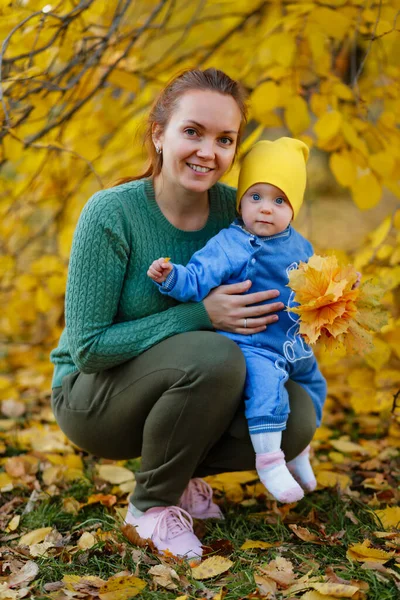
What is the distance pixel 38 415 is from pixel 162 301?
144 centimetres

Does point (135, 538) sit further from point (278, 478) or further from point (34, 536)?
point (278, 478)

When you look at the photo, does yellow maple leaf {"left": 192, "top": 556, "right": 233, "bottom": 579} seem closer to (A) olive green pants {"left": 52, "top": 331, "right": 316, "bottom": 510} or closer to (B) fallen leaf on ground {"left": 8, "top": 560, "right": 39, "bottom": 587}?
(A) olive green pants {"left": 52, "top": 331, "right": 316, "bottom": 510}

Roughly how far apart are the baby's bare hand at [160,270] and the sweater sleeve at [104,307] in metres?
0.17

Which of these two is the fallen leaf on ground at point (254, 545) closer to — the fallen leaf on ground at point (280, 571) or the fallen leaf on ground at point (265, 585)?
the fallen leaf on ground at point (280, 571)

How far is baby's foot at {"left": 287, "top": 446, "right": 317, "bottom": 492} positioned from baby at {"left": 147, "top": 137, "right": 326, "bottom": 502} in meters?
0.31

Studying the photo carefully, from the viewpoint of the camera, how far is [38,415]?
3279 mm

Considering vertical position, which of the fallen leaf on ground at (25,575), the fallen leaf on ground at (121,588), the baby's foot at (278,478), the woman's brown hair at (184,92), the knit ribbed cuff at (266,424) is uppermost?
the woman's brown hair at (184,92)

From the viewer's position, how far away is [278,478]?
1.93 meters

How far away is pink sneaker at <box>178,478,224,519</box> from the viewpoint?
223 cm

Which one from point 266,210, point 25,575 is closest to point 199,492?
point 25,575

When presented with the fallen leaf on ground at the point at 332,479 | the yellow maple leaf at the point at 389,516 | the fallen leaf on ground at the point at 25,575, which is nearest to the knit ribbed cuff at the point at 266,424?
the yellow maple leaf at the point at 389,516

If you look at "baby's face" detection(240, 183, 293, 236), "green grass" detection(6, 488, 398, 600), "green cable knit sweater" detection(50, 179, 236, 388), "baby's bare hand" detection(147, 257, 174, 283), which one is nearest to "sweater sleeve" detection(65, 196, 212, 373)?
"green cable knit sweater" detection(50, 179, 236, 388)

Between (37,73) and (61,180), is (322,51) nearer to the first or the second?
(37,73)

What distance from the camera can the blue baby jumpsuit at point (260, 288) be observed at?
1.96 m
